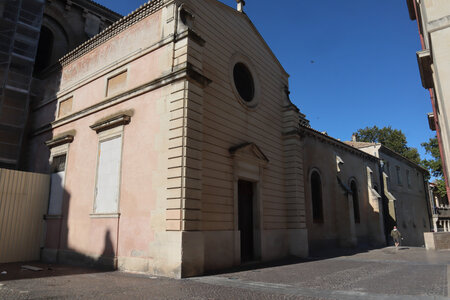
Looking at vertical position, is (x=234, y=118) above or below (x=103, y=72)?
below

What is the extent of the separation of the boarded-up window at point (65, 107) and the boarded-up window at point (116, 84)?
3.07m

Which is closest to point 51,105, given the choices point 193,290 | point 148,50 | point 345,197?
point 148,50

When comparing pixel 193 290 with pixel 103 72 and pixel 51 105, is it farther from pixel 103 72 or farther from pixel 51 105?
pixel 51 105

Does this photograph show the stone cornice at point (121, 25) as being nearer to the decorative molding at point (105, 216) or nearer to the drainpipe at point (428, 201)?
the decorative molding at point (105, 216)

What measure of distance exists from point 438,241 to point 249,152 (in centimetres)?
1307

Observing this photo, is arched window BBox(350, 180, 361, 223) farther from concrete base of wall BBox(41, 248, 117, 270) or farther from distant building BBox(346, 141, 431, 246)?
concrete base of wall BBox(41, 248, 117, 270)

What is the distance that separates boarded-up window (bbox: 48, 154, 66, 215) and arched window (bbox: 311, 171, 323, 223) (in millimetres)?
12609

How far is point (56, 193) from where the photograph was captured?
43.3ft

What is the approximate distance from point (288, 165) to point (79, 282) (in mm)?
9998

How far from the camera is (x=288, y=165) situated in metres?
14.9

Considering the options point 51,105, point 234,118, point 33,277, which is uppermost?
point 51,105

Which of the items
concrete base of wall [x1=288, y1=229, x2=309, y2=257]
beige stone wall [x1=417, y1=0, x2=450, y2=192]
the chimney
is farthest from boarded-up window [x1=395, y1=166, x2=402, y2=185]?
beige stone wall [x1=417, y1=0, x2=450, y2=192]

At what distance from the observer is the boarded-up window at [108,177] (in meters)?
10.6

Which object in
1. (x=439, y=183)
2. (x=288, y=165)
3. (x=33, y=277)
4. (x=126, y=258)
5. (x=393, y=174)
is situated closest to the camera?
(x=33, y=277)
